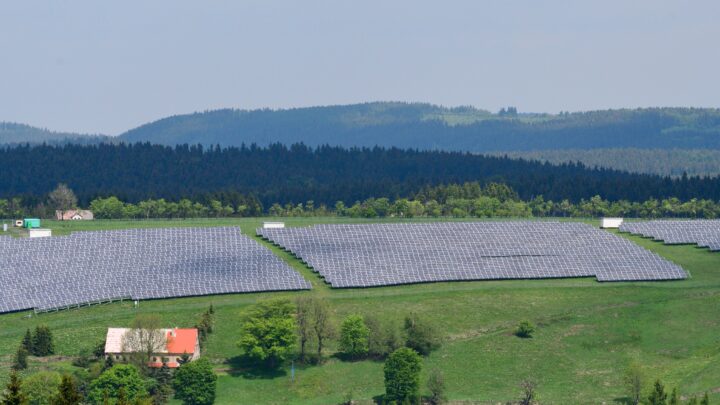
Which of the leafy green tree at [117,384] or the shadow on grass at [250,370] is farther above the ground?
the leafy green tree at [117,384]

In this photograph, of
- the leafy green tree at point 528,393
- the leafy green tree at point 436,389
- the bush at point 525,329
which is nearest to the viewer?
the leafy green tree at point 528,393

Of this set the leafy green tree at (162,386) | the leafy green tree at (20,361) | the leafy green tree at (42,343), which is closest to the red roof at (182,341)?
the leafy green tree at (162,386)

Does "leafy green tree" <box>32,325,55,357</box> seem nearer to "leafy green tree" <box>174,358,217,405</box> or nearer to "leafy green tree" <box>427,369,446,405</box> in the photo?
"leafy green tree" <box>174,358,217,405</box>

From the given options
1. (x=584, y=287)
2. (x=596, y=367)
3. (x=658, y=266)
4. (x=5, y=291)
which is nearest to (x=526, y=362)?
(x=596, y=367)

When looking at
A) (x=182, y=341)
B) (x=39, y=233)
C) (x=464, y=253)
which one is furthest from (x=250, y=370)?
(x=39, y=233)

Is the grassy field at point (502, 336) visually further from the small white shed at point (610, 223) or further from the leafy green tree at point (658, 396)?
the small white shed at point (610, 223)

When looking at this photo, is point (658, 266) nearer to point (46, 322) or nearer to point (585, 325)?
point (585, 325)

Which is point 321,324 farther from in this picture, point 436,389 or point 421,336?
point 436,389
